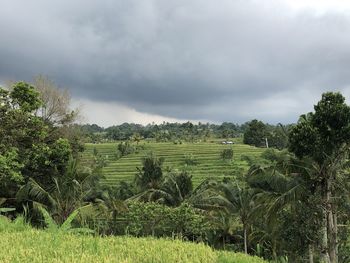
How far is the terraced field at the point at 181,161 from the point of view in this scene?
69.3m

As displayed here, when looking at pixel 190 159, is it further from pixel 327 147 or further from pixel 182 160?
pixel 327 147

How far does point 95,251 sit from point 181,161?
7540 cm

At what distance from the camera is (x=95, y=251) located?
18.5ft

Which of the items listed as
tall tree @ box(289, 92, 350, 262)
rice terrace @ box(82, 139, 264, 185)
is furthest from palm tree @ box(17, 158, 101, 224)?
rice terrace @ box(82, 139, 264, 185)

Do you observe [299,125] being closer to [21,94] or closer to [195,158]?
[21,94]

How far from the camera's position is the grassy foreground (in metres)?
5.02

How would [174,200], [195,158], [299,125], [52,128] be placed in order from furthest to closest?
[195,158] < [174,200] < [52,128] < [299,125]

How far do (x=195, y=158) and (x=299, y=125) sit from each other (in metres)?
57.5

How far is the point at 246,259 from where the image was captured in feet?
19.7

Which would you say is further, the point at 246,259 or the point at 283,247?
the point at 283,247

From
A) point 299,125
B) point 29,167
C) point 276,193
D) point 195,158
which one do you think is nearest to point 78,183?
point 29,167

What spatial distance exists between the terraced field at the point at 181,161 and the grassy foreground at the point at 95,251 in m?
55.1

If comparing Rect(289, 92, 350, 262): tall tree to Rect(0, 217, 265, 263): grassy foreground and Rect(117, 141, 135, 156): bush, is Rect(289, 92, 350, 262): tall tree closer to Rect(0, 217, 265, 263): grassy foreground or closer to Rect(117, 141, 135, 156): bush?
Rect(0, 217, 265, 263): grassy foreground

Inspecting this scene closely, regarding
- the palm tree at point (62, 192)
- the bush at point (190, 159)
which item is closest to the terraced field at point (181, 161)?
the bush at point (190, 159)
